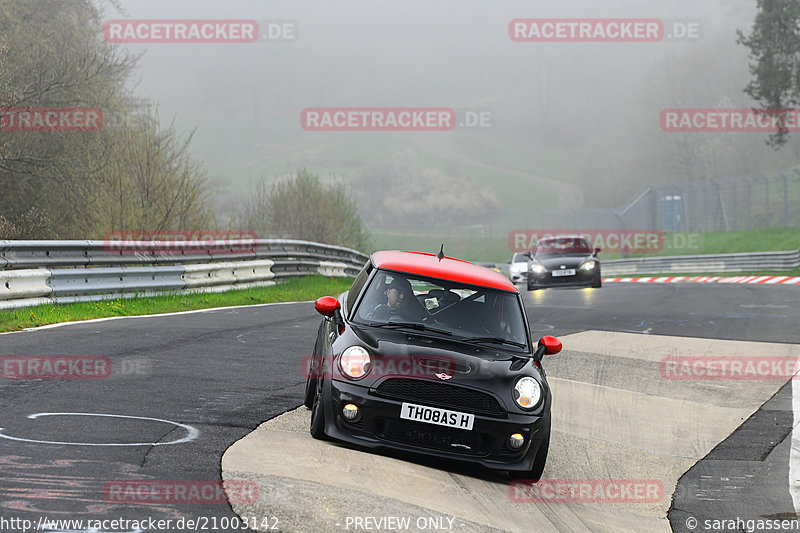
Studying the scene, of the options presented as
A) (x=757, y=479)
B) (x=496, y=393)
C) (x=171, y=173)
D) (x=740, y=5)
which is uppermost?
(x=740, y=5)

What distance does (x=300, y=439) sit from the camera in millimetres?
6938

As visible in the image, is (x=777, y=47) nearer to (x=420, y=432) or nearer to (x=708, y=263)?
(x=708, y=263)

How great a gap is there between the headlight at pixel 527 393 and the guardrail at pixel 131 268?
9.26 metres

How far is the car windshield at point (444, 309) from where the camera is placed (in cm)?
754

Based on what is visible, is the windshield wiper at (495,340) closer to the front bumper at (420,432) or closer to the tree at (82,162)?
the front bumper at (420,432)

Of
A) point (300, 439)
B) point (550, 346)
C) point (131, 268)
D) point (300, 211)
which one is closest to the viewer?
point (300, 439)

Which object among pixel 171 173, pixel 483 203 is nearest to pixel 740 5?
pixel 483 203

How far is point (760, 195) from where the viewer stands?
153ft

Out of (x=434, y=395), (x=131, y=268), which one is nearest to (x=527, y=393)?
(x=434, y=395)

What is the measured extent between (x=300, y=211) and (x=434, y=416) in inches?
1349

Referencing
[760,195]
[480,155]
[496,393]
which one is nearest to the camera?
[496,393]

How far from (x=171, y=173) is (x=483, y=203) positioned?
394 ft

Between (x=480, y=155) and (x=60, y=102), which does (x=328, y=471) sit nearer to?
(x=60, y=102)

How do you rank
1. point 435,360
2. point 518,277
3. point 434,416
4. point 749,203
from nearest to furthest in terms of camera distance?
point 434,416, point 435,360, point 518,277, point 749,203
